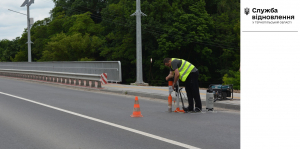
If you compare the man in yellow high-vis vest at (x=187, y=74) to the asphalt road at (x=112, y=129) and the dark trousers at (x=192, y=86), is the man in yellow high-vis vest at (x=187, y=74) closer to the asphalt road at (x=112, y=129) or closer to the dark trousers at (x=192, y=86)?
the dark trousers at (x=192, y=86)

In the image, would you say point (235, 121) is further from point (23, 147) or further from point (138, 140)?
point (23, 147)

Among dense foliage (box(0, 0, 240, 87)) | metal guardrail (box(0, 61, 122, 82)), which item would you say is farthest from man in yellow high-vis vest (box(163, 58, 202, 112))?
dense foliage (box(0, 0, 240, 87))

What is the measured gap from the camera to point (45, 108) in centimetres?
1154

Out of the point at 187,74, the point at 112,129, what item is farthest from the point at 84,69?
the point at 112,129

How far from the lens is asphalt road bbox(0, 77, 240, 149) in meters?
6.57

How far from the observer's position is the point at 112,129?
794 centimetres

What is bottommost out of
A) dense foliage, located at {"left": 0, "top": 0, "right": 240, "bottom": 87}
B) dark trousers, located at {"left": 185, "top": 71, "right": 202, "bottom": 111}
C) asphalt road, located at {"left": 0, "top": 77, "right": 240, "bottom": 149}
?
asphalt road, located at {"left": 0, "top": 77, "right": 240, "bottom": 149}

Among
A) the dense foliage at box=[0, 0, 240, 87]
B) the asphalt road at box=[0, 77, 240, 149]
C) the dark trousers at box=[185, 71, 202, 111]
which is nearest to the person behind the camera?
the asphalt road at box=[0, 77, 240, 149]

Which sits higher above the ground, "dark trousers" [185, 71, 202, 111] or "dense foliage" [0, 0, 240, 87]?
"dense foliage" [0, 0, 240, 87]

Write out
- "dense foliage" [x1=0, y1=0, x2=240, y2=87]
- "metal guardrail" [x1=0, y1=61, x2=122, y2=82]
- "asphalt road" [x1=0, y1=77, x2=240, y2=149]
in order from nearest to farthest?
"asphalt road" [x1=0, y1=77, x2=240, y2=149], "metal guardrail" [x1=0, y1=61, x2=122, y2=82], "dense foliage" [x1=0, y1=0, x2=240, y2=87]

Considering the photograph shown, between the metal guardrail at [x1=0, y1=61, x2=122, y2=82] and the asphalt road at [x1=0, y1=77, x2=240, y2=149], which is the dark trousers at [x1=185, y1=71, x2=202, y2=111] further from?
the metal guardrail at [x1=0, y1=61, x2=122, y2=82]

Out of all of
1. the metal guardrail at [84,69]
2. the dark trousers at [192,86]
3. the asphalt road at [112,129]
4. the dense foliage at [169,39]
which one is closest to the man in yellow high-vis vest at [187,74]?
the dark trousers at [192,86]

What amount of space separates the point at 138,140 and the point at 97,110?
14.5 feet

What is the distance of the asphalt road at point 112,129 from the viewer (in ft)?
21.5
